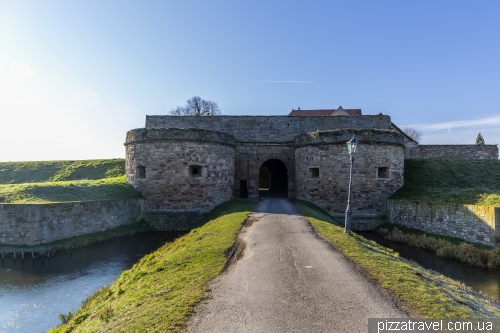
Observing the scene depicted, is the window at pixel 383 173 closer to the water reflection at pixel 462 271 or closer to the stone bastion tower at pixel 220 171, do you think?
the stone bastion tower at pixel 220 171

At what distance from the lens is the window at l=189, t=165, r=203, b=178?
17367 millimetres

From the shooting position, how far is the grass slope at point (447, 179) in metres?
14.8

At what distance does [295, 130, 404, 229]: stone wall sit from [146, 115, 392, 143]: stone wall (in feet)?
10.9

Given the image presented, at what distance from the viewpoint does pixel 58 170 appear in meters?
24.6

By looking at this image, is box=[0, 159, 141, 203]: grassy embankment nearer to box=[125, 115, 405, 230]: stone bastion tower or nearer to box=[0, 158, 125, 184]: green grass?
box=[0, 158, 125, 184]: green grass

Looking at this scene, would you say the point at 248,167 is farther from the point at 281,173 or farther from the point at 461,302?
the point at 461,302

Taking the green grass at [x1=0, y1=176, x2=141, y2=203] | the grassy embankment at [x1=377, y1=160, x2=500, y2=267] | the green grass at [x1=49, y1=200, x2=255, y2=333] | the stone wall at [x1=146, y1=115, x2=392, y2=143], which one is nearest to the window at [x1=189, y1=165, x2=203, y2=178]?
the green grass at [x1=0, y1=176, x2=141, y2=203]

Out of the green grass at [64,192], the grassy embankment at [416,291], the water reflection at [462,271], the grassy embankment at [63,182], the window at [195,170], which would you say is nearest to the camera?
the grassy embankment at [416,291]

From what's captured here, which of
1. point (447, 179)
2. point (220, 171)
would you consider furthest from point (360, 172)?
point (220, 171)

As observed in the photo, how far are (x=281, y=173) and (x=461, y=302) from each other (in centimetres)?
2079

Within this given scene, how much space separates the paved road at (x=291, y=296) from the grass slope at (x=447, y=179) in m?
9.75

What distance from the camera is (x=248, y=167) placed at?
65.5 feet

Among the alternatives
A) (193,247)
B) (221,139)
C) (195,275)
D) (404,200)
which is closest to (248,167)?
(221,139)

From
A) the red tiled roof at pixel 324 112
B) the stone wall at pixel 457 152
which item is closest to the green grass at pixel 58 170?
the stone wall at pixel 457 152
